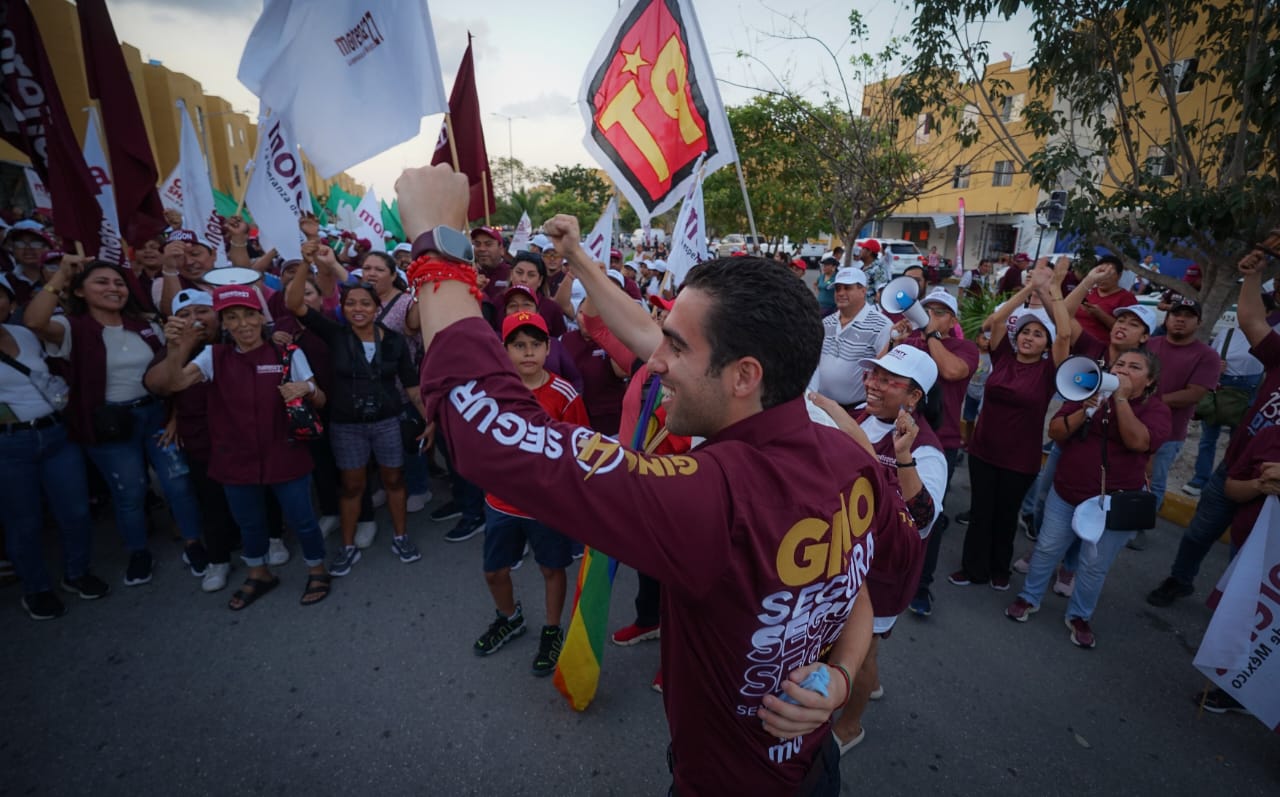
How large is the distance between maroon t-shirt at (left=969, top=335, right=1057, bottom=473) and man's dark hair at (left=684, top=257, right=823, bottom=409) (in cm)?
368

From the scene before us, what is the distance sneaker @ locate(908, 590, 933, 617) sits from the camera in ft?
13.0

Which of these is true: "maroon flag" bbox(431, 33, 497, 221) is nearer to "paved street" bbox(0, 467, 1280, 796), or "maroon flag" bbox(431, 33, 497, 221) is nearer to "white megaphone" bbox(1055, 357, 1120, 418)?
"paved street" bbox(0, 467, 1280, 796)

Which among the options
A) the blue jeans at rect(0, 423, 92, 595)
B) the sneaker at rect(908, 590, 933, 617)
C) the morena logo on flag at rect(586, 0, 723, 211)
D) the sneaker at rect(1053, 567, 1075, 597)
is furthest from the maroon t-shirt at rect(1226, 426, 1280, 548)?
the blue jeans at rect(0, 423, 92, 595)

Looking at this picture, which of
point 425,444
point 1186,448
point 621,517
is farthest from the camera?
point 1186,448

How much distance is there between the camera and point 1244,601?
301 cm

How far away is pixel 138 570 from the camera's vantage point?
418 centimetres

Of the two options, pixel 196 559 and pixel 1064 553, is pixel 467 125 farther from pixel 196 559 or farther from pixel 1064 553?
pixel 1064 553

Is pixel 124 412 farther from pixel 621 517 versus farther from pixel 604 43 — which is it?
pixel 621 517

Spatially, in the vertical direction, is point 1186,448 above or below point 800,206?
below

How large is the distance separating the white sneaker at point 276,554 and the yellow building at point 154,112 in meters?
2.72

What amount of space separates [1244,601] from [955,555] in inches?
74.8

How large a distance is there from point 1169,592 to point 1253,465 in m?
1.30

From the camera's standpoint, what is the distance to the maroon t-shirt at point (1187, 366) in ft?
15.8

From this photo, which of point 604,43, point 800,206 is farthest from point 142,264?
point 800,206
